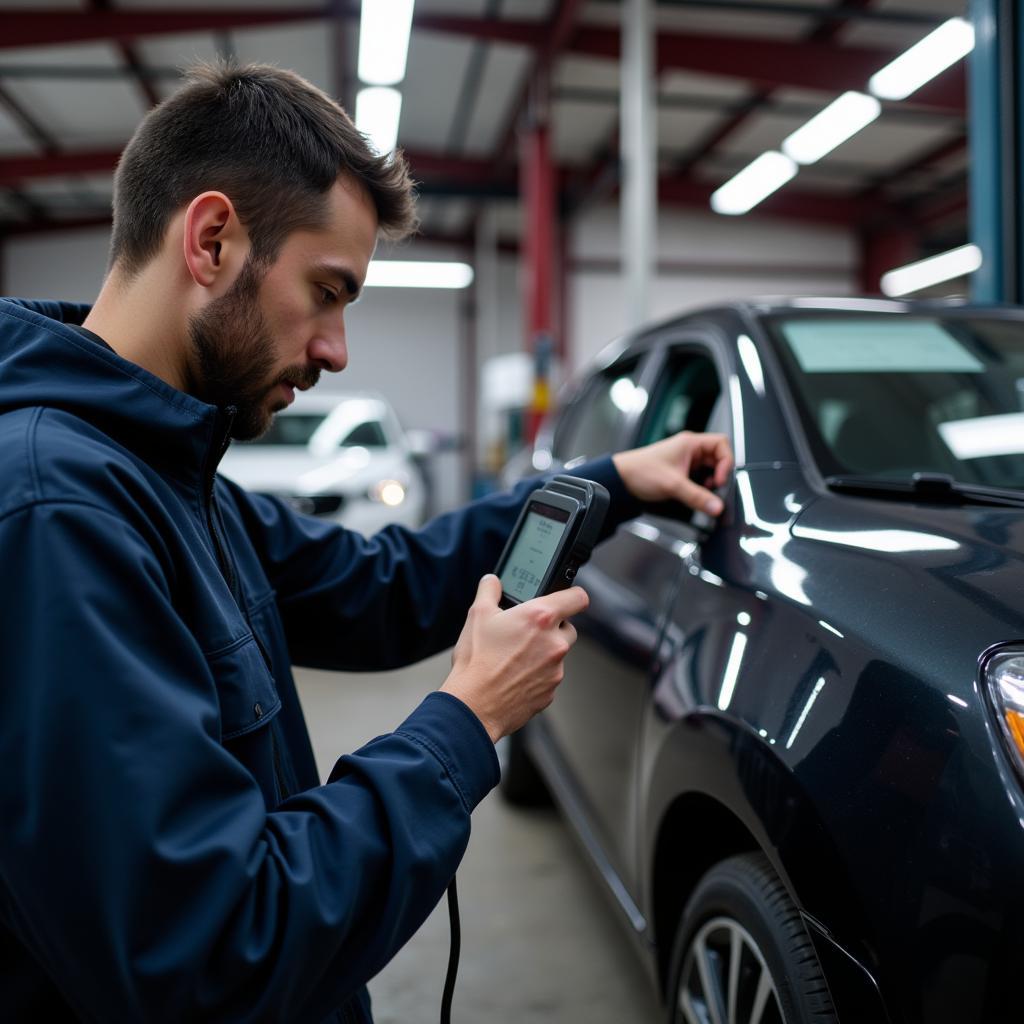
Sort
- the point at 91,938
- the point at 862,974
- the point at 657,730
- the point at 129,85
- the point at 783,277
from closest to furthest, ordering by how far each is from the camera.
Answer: the point at 91,938
the point at 862,974
the point at 657,730
the point at 129,85
the point at 783,277

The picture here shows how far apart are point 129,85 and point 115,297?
36.0 ft

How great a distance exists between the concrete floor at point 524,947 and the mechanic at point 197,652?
96cm

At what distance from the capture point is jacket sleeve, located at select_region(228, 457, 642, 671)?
1415 millimetres

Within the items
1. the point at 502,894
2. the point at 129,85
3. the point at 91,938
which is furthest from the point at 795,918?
the point at 129,85

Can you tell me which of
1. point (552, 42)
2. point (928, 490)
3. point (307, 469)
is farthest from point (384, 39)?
point (928, 490)

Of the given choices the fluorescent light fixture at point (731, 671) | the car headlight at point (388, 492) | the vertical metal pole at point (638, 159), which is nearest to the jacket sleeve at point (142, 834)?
the fluorescent light fixture at point (731, 671)

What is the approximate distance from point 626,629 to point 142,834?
1.20 meters

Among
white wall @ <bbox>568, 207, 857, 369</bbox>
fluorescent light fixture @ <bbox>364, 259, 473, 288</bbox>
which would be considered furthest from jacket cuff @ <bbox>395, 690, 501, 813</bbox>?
fluorescent light fixture @ <bbox>364, 259, 473, 288</bbox>

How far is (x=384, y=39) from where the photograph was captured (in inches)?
306

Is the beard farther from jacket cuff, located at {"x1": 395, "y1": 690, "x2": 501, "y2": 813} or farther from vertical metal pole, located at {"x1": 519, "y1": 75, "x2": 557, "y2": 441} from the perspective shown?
vertical metal pole, located at {"x1": 519, "y1": 75, "x2": 557, "y2": 441}

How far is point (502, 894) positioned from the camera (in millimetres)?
2467

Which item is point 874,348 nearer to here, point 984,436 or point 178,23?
point 984,436

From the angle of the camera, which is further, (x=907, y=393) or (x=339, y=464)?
(x=339, y=464)

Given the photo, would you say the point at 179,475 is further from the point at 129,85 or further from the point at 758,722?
the point at 129,85
